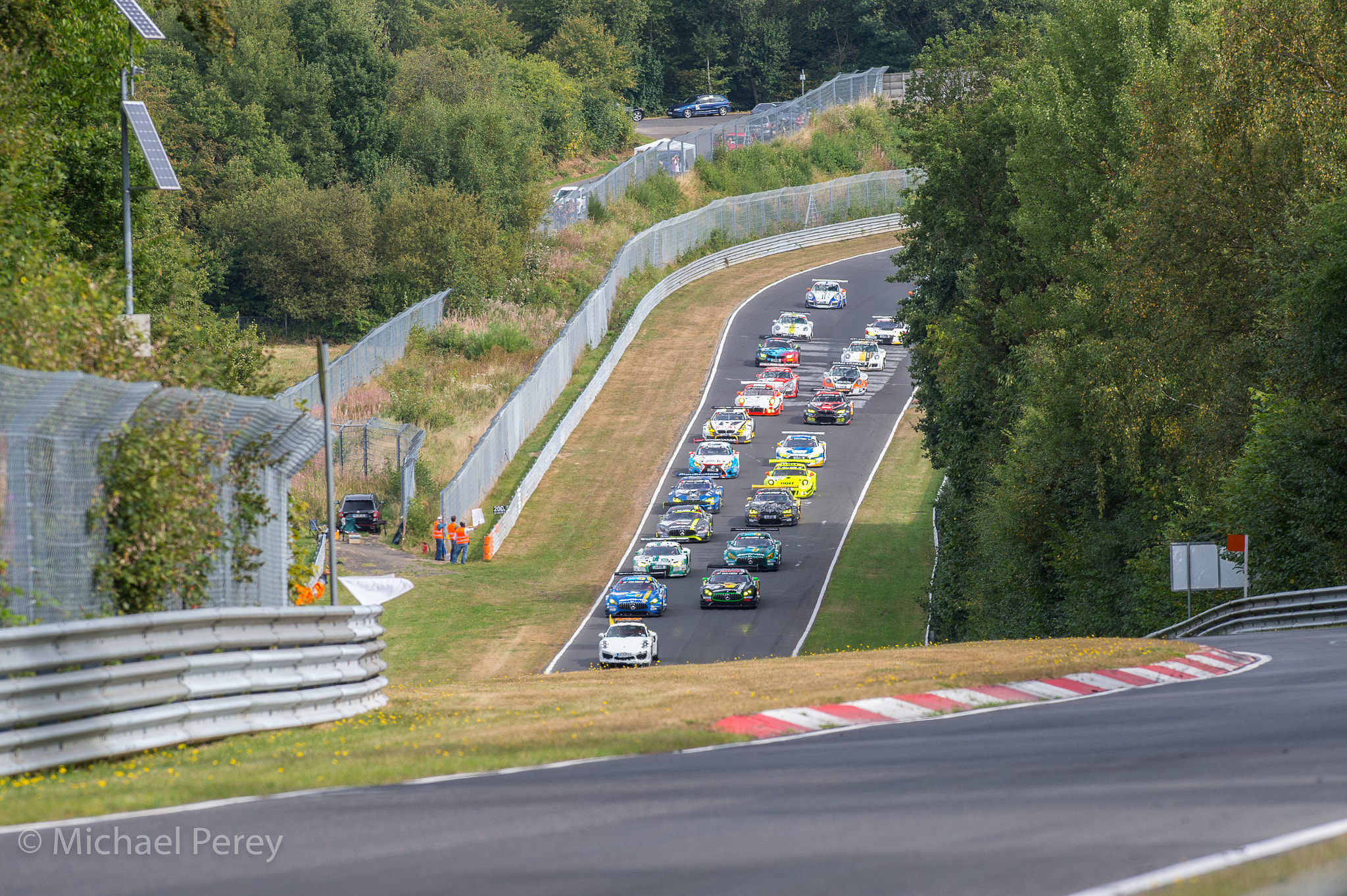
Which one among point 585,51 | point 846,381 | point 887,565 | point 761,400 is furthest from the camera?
point 585,51

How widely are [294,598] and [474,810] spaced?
7.88 meters

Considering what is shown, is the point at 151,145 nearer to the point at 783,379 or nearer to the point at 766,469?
the point at 766,469

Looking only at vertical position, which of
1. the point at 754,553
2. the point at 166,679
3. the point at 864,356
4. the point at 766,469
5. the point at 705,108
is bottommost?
the point at 754,553

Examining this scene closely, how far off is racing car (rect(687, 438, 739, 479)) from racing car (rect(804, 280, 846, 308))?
2760 centimetres

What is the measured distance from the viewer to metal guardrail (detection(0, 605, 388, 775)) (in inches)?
361

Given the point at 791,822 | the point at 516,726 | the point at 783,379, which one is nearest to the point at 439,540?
the point at 783,379

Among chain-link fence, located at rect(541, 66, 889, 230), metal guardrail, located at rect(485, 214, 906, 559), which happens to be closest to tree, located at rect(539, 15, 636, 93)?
chain-link fence, located at rect(541, 66, 889, 230)

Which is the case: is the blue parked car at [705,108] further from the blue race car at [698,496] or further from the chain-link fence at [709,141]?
the blue race car at [698,496]

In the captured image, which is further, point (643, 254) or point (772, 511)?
point (643, 254)

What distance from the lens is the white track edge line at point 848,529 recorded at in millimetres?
41500

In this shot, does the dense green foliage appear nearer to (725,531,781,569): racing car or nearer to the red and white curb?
(725,531,781,569): racing car

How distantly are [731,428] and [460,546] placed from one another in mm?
18310

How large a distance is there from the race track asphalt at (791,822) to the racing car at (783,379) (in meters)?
59.6

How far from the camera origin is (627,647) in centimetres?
3569
